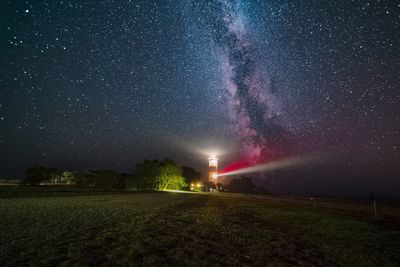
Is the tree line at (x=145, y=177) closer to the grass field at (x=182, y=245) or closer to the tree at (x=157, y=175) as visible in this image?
the tree at (x=157, y=175)

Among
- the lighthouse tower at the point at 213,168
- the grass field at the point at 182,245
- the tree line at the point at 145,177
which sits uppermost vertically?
the lighthouse tower at the point at 213,168

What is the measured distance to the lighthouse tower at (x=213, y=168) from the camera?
140 metres

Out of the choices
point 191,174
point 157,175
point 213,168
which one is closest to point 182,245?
point 157,175

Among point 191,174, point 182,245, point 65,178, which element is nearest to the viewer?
point 182,245

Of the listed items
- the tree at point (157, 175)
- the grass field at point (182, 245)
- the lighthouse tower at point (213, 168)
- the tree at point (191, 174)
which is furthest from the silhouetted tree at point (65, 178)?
the grass field at point (182, 245)

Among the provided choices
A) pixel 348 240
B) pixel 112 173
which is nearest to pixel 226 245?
pixel 348 240

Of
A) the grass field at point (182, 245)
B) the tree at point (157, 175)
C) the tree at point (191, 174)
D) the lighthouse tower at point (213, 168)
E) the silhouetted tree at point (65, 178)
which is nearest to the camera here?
the grass field at point (182, 245)

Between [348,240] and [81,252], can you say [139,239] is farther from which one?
[348,240]

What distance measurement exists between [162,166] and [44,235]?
309 ft

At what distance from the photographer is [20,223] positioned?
14.8 meters

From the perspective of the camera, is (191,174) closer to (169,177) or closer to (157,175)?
(169,177)

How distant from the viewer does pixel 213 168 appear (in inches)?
5576

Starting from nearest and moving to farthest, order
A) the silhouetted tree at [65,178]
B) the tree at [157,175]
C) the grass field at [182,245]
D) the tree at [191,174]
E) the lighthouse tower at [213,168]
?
1. the grass field at [182,245]
2. the tree at [157,175]
3. the lighthouse tower at [213,168]
4. the tree at [191,174]
5. the silhouetted tree at [65,178]

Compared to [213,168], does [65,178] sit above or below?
below
